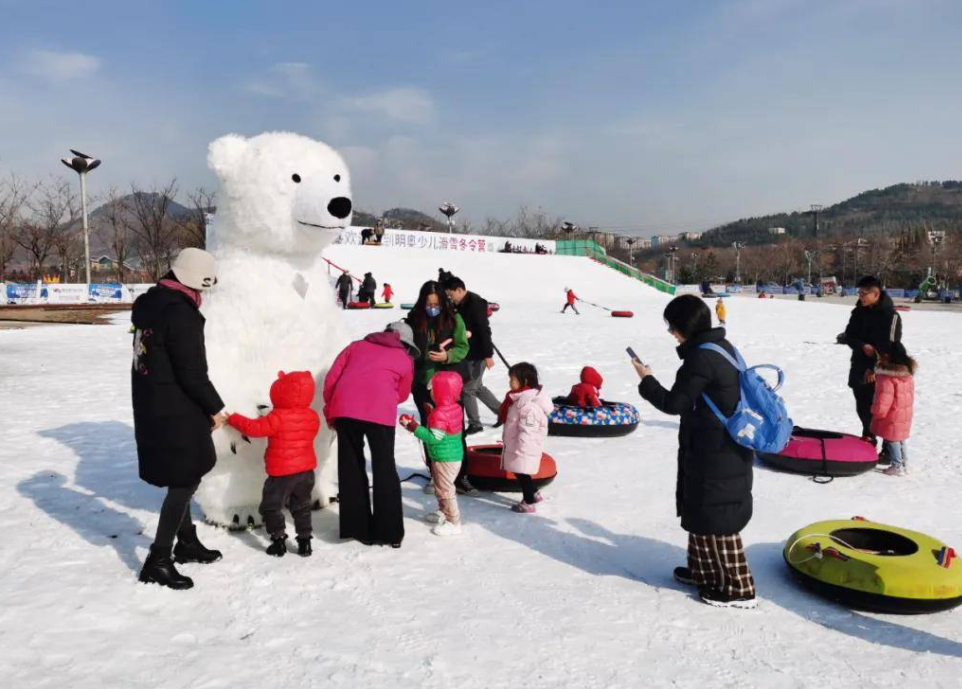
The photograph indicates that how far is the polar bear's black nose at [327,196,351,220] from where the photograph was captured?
430 centimetres

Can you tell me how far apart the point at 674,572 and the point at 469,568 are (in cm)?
124

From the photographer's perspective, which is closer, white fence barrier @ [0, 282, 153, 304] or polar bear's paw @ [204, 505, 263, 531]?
polar bear's paw @ [204, 505, 263, 531]

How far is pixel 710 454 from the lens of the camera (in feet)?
11.5

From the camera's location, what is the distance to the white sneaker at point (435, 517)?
472 centimetres

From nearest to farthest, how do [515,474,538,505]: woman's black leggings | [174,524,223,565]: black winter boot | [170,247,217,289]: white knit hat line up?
1. [170,247,217,289]: white knit hat
2. [174,524,223,565]: black winter boot
3. [515,474,538,505]: woman's black leggings

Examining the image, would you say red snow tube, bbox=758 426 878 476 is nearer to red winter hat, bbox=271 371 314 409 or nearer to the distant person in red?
the distant person in red

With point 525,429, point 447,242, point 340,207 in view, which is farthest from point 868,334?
point 447,242

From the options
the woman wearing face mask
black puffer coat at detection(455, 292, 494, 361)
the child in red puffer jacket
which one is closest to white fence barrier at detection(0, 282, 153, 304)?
black puffer coat at detection(455, 292, 494, 361)

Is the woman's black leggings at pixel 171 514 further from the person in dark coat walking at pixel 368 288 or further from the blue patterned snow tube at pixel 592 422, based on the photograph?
the person in dark coat walking at pixel 368 288

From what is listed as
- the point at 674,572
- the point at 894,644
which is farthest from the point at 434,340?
the point at 894,644

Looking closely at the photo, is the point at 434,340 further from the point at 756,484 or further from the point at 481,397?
the point at 756,484

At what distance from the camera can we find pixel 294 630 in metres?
3.24

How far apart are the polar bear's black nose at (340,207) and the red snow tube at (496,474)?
93.8 inches

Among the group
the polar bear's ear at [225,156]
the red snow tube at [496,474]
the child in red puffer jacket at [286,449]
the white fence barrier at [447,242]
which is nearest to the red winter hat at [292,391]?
the child in red puffer jacket at [286,449]
